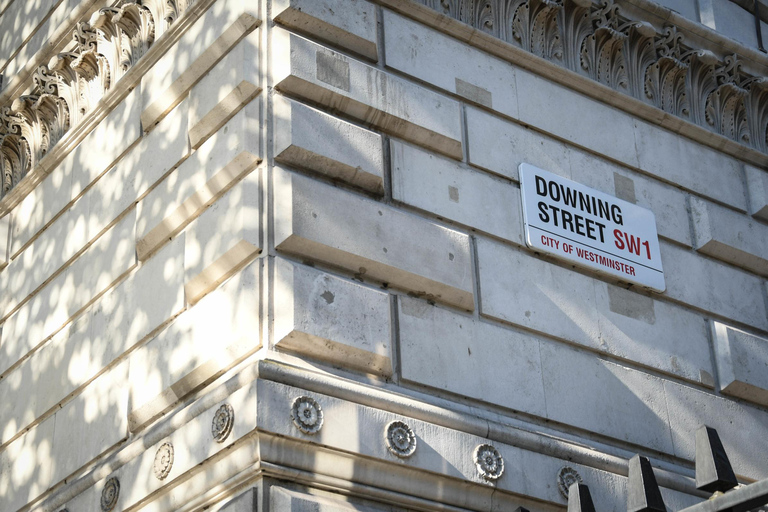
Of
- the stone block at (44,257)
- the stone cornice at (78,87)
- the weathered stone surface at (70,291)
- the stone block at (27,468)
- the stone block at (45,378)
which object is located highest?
the stone cornice at (78,87)

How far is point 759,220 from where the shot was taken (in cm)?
1274

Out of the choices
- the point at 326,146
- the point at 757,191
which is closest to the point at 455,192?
the point at 326,146

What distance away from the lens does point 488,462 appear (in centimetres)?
905

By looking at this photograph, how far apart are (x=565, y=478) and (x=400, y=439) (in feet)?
4.97

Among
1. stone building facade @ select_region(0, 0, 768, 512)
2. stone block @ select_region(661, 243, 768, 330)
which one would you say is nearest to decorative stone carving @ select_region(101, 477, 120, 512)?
stone building facade @ select_region(0, 0, 768, 512)

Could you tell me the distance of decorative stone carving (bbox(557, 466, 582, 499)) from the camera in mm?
9375

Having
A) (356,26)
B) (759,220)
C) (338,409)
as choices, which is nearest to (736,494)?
(338,409)

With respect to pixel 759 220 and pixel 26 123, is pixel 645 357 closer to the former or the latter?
pixel 759 220

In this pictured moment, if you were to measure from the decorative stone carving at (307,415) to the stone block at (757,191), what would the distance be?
6.19m

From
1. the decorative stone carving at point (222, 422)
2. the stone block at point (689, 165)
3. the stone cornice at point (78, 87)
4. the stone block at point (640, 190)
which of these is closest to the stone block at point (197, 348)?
the decorative stone carving at point (222, 422)

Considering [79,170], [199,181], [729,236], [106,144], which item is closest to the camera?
[199,181]

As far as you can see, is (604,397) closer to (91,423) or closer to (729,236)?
(729,236)

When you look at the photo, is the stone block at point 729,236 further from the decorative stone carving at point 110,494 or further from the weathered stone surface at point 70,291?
the decorative stone carving at point 110,494

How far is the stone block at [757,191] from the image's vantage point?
41.8 feet
